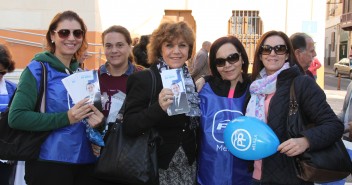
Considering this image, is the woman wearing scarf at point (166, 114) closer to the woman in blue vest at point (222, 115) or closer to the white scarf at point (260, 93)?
the woman in blue vest at point (222, 115)

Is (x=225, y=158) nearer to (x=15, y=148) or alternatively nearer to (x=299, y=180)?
(x=299, y=180)

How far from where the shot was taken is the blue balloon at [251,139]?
2.46 m

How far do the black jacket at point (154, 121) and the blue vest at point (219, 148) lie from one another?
114 millimetres

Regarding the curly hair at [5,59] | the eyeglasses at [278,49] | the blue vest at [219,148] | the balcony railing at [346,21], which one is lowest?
the blue vest at [219,148]

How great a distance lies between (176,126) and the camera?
2.68 meters

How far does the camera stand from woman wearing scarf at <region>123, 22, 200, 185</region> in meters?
2.53

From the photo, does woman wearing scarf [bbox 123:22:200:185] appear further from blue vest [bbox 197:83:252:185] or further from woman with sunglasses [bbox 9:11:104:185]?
woman with sunglasses [bbox 9:11:104:185]

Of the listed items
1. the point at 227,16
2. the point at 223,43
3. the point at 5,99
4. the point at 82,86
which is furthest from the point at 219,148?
the point at 227,16

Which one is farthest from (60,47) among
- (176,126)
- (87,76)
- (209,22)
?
(209,22)

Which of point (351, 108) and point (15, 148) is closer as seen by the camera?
point (15, 148)

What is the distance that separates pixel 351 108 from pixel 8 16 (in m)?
9.57

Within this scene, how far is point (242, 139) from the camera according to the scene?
251 centimetres

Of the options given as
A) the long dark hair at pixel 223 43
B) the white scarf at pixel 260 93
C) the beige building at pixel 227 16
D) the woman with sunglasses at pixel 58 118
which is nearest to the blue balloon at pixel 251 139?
the white scarf at pixel 260 93

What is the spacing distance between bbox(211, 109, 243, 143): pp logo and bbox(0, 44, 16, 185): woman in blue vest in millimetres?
2035
